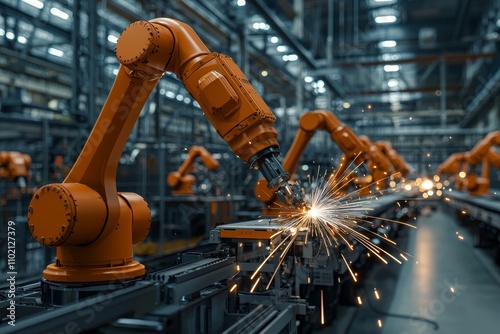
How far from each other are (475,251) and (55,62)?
34.1 ft

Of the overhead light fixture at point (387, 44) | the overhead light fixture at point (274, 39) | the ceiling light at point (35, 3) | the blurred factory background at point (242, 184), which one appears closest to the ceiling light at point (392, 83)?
the overhead light fixture at point (387, 44)

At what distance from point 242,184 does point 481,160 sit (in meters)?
5.41

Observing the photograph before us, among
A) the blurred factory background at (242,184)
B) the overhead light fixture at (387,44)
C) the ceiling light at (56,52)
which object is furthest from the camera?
the overhead light fixture at (387,44)

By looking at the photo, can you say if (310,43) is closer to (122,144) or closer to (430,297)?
(430,297)

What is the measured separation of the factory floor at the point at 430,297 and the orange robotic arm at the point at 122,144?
9.99 feet

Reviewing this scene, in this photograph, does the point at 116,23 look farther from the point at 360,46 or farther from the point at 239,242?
the point at 360,46

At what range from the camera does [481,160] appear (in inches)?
475

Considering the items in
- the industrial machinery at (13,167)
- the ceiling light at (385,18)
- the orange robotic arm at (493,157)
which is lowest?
the industrial machinery at (13,167)

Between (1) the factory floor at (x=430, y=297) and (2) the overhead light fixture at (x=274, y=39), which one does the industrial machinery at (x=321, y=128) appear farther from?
(2) the overhead light fixture at (x=274, y=39)

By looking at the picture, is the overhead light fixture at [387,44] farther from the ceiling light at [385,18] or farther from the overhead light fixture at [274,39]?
the overhead light fixture at [274,39]

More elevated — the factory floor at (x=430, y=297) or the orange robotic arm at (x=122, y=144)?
the orange robotic arm at (x=122, y=144)

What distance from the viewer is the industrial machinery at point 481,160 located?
11021 mm

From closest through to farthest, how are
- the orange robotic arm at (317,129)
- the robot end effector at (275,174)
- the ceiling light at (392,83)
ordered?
the robot end effector at (275,174)
the orange robotic arm at (317,129)
the ceiling light at (392,83)

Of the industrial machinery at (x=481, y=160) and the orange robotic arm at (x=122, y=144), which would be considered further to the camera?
the industrial machinery at (x=481, y=160)
